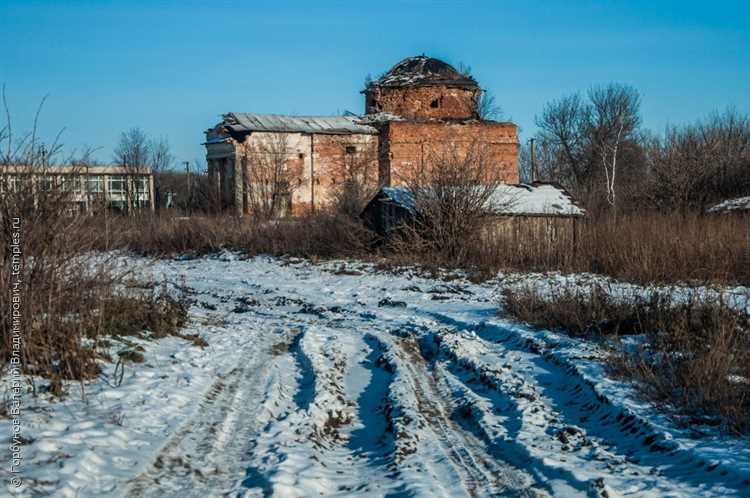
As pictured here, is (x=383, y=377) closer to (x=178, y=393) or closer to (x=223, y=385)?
(x=223, y=385)

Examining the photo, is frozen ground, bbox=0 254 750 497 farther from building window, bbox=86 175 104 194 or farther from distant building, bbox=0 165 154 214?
building window, bbox=86 175 104 194

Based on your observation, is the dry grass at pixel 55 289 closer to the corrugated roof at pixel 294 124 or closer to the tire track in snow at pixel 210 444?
the tire track in snow at pixel 210 444

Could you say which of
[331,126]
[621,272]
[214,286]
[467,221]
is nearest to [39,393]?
[214,286]

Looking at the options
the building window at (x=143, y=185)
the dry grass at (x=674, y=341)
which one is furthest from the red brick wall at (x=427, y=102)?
the dry grass at (x=674, y=341)

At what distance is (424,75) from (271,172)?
34.5ft

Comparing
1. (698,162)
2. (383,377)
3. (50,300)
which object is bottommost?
(383,377)

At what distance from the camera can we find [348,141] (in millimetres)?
40719

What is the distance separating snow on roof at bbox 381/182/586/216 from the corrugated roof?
53.7 ft

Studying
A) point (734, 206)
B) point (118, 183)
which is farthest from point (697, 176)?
point (118, 183)

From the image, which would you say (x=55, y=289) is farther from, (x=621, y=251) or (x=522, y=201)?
(x=522, y=201)

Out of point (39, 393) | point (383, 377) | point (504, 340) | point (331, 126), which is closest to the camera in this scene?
point (39, 393)

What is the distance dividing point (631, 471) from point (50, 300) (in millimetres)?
5841

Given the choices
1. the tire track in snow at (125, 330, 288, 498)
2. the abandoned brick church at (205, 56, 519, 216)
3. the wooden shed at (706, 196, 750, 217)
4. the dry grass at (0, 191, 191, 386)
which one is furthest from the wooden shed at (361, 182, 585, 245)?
the tire track in snow at (125, 330, 288, 498)

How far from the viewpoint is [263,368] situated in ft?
31.1
